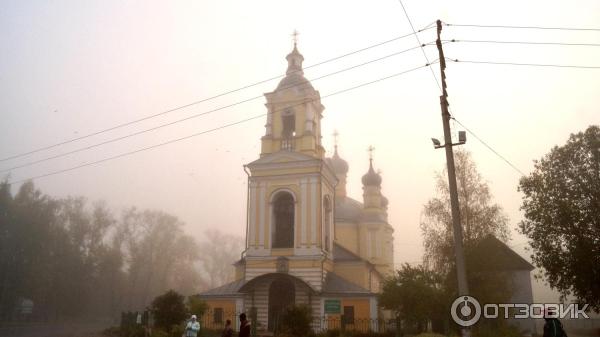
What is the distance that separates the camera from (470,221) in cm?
2800

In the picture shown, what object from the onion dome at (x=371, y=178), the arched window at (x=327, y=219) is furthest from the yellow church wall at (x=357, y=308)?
the onion dome at (x=371, y=178)

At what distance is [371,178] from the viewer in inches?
1810

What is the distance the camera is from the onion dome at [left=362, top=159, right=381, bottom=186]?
151ft

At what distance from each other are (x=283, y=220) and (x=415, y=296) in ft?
35.0

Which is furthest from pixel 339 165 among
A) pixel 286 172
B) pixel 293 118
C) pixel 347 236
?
pixel 286 172

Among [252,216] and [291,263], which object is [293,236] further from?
[252,216]

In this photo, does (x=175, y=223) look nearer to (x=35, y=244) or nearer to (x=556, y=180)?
(x=35, y=244)

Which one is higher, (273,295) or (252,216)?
(252,216)

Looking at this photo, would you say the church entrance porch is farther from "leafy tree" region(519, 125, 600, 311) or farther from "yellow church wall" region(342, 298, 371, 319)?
"leafy tree" region(519, 125, 600, 311)

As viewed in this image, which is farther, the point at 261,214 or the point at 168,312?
the point at 261,214

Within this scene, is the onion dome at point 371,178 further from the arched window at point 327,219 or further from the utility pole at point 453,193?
the utility pole at point 453,193

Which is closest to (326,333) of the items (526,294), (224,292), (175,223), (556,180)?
(224,292)

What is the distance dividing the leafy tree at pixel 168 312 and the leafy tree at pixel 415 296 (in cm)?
991

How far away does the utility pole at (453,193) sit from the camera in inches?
533
